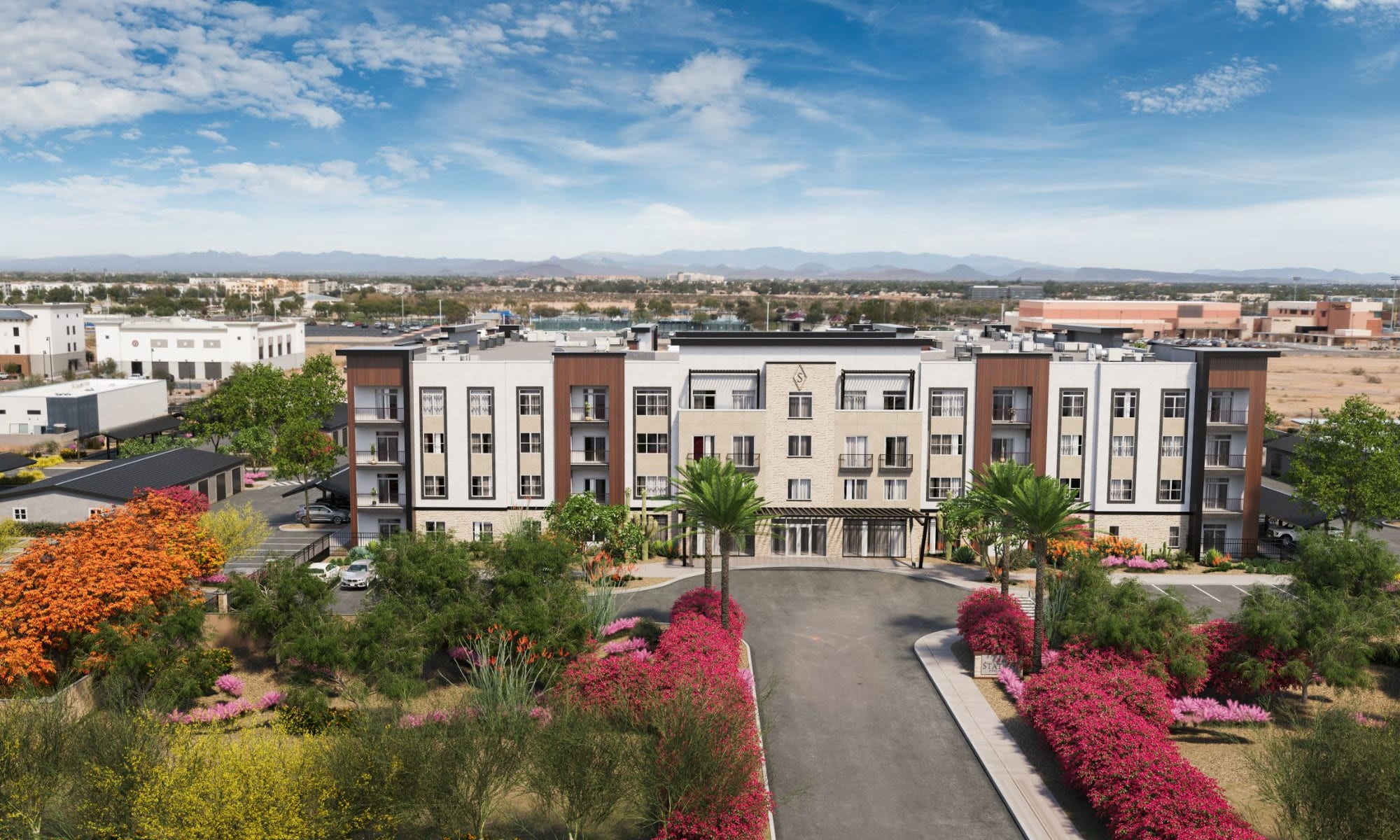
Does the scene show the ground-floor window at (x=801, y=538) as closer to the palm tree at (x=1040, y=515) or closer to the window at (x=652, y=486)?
the window at (x=652, y=486)

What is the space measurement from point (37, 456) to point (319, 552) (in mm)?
49840

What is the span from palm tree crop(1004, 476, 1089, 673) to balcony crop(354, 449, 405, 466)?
119ft

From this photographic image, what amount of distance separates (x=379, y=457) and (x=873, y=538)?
30555mm

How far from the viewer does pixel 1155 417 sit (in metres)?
56.8

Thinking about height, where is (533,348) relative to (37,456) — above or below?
above

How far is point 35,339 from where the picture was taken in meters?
134

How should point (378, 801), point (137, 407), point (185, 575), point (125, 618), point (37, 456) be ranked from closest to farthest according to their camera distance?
point (378, 801), point (125, 618), point (185, 575), point (37, 456), point (137, 407)

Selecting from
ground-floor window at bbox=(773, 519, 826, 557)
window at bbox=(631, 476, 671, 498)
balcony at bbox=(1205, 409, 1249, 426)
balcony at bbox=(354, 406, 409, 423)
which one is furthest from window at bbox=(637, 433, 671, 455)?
balcony at bbox=(1205, 409, 1249, 426)

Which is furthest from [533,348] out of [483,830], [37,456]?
[37,456]

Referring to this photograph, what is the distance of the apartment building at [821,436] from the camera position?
55.9 m

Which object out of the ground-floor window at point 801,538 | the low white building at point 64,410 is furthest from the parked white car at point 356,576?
the low white building at point 64,410

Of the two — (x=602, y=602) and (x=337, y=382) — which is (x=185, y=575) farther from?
(x=337, y=382)

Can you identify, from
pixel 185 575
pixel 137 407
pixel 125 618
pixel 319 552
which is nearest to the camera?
pixel 125 618

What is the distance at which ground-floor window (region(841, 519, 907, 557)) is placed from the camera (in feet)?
186
